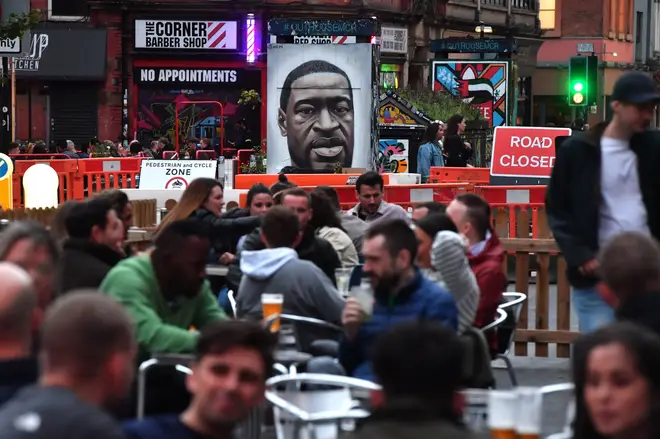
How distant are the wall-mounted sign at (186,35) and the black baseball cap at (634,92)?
3674 centimetres

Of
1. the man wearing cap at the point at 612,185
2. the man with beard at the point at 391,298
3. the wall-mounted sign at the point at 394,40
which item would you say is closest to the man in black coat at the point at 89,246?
the man with beard at the point at 391,298

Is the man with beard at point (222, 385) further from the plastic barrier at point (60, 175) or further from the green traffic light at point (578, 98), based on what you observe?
the green traffic light at point (578, 98)

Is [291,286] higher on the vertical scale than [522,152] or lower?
lower

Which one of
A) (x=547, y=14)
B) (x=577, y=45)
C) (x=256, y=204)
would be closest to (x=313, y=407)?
(x=256, y=204)

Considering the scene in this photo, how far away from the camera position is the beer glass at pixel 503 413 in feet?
16.4

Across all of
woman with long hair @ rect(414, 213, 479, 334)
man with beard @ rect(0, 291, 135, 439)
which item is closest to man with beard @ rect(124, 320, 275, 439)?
man with beard @ rect(0, 291, 135, 439)

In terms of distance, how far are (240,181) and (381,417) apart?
2009 centimetres

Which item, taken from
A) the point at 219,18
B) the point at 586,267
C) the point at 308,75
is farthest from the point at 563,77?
the point at 586,267

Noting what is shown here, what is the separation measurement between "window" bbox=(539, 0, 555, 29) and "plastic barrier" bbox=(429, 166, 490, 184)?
4452 centimetres

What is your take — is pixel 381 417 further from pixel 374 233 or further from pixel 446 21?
pixel 446 21

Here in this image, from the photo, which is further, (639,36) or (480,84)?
(639,36)

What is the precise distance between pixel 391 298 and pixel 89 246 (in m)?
1.84

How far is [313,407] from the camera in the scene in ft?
21.1

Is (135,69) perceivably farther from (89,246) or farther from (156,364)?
(156,364)
